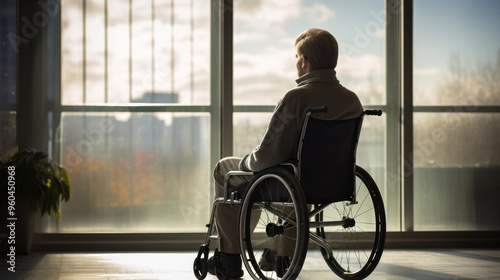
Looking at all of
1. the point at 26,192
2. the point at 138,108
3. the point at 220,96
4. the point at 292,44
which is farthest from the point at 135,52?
the point at 26,192

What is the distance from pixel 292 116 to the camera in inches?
121

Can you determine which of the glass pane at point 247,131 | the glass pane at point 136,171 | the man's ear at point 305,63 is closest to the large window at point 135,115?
the glass pane at point 136,171

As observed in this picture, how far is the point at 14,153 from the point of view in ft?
15.1

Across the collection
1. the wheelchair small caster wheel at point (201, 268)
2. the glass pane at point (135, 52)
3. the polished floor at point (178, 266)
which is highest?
the glass pane at point (135, 52)

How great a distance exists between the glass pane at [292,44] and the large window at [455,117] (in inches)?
11.3

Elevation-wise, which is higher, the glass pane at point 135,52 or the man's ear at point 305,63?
the glass pane at point 135,52

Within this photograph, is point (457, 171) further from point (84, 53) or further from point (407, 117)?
point (84, 53)

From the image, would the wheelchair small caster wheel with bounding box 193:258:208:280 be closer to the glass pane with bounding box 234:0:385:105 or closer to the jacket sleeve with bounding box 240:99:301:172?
the jacket sleeve with bounding box 240:99:301:172

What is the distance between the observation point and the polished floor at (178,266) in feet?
11.9

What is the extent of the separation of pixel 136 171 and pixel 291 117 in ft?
6.30

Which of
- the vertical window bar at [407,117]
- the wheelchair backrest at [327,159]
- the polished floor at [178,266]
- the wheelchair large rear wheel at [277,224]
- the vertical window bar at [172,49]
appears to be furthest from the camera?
the vertical window bar at [407,117]

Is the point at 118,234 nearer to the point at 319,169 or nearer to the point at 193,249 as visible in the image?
the point at 193,249

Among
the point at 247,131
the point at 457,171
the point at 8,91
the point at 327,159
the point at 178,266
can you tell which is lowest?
the point at 178,266

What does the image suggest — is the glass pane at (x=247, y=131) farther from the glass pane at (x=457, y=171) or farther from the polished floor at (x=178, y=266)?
the glass pane at (x=457, y=171)
